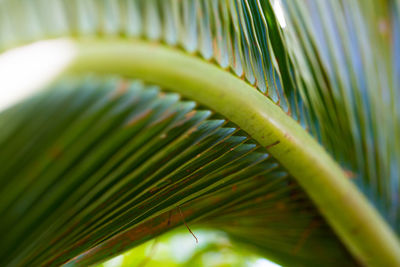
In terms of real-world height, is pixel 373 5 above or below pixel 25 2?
above

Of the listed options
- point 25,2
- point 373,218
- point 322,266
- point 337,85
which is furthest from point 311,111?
point 25,2

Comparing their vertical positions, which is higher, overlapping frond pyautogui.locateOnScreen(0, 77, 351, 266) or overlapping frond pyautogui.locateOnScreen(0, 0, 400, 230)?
overlapping frond pyautogui.locateOnScreen(0, 0, 400, 230)

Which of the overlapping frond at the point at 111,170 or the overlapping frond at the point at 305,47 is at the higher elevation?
the overlapping frond at the point at 305,47

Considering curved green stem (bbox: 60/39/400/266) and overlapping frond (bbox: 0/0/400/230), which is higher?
overlapping frond (bbox: 0/0/400/230)

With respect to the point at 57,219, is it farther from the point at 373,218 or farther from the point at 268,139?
the point at 373,218

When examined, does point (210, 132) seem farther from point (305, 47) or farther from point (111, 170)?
point (305, 47)

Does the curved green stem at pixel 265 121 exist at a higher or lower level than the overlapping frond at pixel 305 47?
lower
